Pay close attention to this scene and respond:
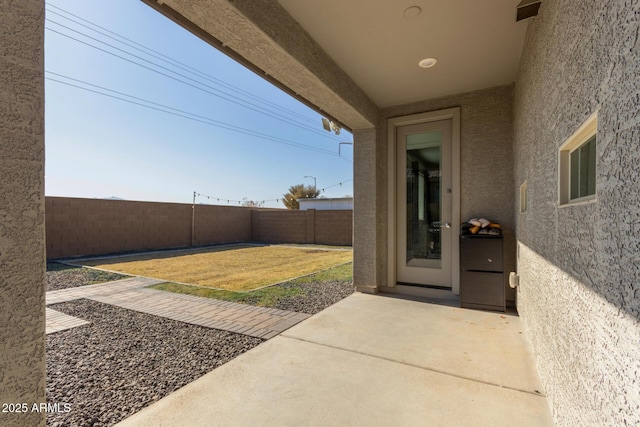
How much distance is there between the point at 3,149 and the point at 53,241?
10.7 meters

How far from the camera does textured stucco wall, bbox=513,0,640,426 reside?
0.85 metres

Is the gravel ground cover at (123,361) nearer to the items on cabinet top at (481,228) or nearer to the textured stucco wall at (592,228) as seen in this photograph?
the textured stucco wall at (592,228)

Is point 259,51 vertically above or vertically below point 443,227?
above

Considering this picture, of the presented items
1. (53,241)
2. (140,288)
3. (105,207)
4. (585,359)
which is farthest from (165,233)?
(585,359)

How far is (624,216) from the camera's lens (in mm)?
882

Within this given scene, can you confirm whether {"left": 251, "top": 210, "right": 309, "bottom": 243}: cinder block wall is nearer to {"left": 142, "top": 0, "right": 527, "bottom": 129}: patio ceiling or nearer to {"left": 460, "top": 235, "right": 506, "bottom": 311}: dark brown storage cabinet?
{"left": 142, "top": 0, "right": 527, "bottom": 129}: patio ceiling

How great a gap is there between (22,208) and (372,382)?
2338mm

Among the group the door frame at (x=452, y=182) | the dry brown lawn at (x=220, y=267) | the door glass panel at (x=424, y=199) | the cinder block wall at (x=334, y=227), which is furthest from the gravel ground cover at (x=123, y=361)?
the cinder block wall at (x=334, y=227)

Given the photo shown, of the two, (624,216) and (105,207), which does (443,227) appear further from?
(105,207)

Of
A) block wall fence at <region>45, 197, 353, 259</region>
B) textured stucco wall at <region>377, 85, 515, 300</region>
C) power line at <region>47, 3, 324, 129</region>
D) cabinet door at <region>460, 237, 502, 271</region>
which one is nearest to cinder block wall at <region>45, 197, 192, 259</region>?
block wall fence at <region>45, 197, 353, 259</region>

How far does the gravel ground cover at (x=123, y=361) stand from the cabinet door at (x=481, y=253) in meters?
2.98

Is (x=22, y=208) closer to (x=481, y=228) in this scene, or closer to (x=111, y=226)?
(x=481, y=228)

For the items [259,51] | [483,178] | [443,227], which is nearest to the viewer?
[259,51]

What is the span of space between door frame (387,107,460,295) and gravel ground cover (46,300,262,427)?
280 centimetres
